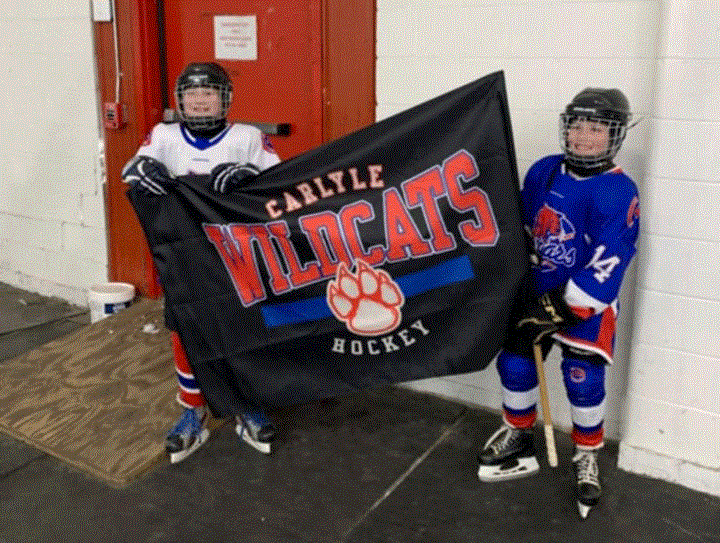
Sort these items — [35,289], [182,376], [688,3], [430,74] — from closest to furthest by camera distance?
[688,3] → [182,376] → [430,74] → [35,289]

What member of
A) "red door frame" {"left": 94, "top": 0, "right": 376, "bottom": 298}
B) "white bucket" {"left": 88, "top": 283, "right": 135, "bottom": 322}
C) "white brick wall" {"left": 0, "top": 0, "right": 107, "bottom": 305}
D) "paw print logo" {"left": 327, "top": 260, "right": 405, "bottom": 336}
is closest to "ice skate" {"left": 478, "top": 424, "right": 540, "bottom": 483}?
"paw print logo" {"left": 327, "top": 260, "right": 405, "bottom": 336}

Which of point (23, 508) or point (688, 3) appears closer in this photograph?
point (688, 3)

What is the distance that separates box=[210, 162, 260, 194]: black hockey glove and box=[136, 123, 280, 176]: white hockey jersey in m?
0.21

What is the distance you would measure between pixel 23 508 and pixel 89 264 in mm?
2458

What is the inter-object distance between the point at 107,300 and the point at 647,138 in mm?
3277

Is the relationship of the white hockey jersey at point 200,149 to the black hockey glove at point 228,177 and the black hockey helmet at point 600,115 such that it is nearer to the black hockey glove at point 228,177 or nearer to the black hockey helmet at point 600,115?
the black hockey glove at point 228,177

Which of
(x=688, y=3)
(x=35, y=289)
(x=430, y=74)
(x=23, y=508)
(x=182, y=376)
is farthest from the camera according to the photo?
(x=35, y=289)

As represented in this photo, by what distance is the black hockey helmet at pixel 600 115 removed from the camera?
2715 mm

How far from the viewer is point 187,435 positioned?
3.38m

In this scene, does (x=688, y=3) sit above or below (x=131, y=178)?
above

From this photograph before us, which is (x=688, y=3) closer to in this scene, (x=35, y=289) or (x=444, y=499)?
(x=444, y=499)

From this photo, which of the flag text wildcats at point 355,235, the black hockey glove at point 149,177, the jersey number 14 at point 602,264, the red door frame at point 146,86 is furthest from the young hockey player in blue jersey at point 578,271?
the black hockey glove at point 149,177

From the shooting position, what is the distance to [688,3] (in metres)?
2.74

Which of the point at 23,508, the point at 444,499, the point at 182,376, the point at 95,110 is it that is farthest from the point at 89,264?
the point at 444,499
